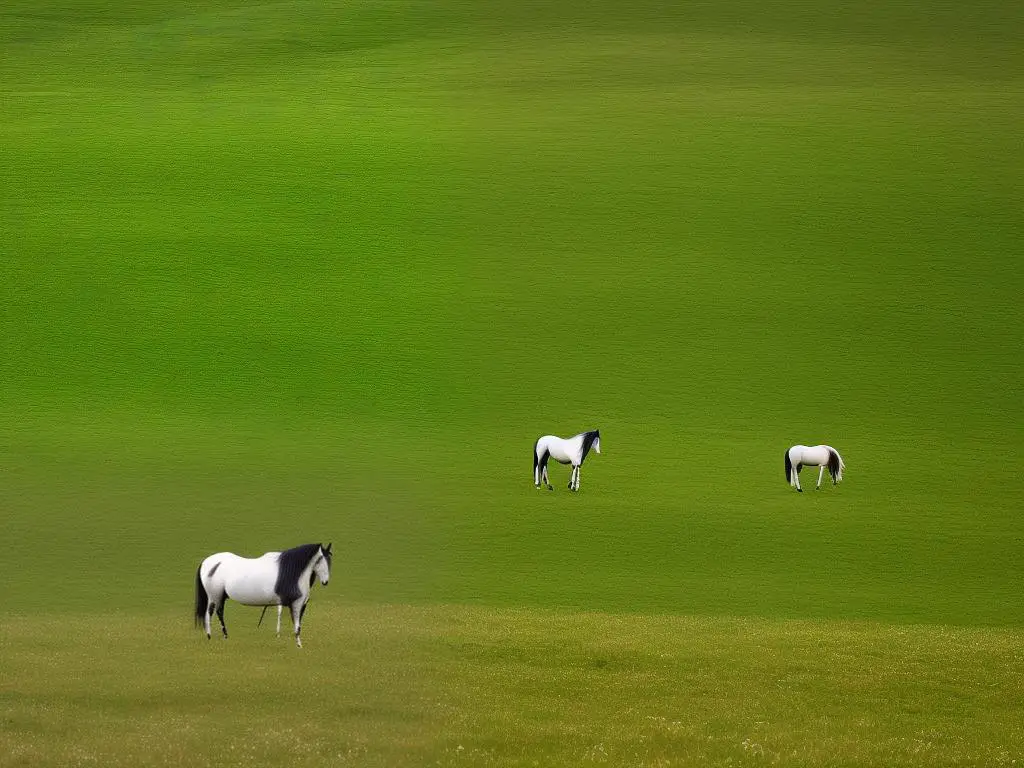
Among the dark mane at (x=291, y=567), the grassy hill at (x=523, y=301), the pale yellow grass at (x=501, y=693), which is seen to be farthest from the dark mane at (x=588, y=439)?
the dark mane at (x=291, y=567)

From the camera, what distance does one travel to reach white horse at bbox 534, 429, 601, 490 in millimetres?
30234

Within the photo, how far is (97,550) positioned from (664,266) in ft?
93.7

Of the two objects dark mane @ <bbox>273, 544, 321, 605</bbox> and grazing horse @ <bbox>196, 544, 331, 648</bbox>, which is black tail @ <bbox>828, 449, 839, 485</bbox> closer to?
grazing horse @ <bbox>196, 544, 331, 648</bbox>

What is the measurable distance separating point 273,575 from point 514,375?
24717 millimetres

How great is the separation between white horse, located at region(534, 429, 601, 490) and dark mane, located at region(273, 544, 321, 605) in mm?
13870

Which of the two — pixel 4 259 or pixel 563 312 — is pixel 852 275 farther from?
pixel 4 259

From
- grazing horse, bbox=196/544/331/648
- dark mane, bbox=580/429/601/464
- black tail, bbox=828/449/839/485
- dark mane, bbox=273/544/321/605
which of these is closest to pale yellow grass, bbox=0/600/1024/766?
grazing horse, bbox=196/544/331/648

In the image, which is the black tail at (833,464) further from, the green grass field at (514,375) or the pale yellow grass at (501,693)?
the pale yellow grass at (501,693)

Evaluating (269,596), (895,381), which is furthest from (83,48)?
(269,596)

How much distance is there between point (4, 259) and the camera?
4916cm

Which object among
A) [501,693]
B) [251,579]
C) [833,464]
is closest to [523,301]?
[833,464]

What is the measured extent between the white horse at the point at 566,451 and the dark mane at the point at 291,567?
13870mm

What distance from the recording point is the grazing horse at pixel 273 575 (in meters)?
16.6

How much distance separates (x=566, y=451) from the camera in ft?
100
